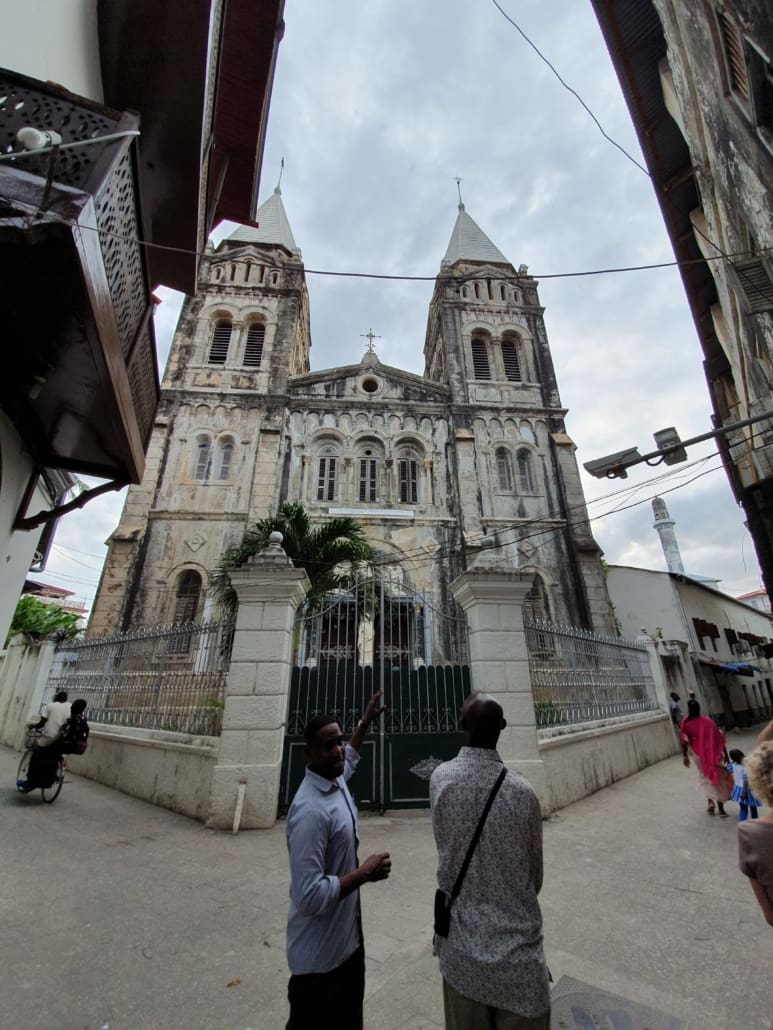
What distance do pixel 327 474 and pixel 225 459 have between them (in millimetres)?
3783

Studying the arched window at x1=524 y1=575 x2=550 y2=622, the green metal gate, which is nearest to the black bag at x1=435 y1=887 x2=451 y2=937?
the green metal gate

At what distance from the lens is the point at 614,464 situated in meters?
5.78

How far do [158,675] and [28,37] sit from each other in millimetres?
6773

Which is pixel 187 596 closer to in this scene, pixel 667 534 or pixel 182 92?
pixel 182 92

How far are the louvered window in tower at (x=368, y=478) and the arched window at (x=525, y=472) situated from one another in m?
5.49

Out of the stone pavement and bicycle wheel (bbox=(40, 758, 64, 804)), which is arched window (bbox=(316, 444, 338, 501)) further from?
the stone pavement

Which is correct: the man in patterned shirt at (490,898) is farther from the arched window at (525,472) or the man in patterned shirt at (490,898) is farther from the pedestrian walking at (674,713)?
the arched window at (525,472)

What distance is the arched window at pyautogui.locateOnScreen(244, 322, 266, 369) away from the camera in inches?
763

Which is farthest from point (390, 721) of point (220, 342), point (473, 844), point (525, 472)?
point (220, 342)

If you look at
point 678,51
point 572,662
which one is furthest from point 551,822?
point 678,51

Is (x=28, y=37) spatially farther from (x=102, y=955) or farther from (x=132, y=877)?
(x=132, y=877)

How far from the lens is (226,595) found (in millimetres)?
9562

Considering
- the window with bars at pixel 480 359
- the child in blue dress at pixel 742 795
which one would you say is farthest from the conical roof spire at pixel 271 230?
the child in blue dress at pixel 742 795

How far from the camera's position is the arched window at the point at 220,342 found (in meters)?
19.2
